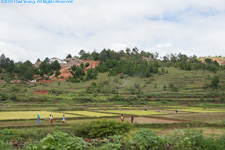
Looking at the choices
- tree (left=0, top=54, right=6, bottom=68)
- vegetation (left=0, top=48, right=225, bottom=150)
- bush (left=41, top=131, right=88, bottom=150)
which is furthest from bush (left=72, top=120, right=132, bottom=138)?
tree (left=0, top=54, right=6, bottom=68)

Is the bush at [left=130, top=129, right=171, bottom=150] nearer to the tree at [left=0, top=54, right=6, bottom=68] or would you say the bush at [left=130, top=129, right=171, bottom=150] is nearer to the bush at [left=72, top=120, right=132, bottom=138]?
the bush at [left=72, top=120, right=132, bottom=138]

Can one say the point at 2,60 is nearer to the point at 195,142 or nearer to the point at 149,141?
the point at 149,141

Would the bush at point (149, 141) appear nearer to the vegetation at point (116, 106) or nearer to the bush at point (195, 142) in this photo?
the vegetation at point (116, 106)

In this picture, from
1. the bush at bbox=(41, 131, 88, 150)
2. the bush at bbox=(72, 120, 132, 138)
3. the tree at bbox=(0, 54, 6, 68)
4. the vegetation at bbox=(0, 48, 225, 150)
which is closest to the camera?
the bush at bbox=(41, 131, 88, 150)

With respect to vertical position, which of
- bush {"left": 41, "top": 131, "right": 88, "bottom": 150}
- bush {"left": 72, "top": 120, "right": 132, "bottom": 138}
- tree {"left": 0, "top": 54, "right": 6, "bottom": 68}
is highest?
tree {"left": 0, "top": 54, "right": 6, "bottom": 68}

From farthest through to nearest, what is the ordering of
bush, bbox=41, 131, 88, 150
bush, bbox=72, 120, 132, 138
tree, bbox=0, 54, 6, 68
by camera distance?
tree, bbox=0, 54, 6, 68 → bush, bbox=72, 120, 132, 138 → bush, bbox=41, 131, 88, 150

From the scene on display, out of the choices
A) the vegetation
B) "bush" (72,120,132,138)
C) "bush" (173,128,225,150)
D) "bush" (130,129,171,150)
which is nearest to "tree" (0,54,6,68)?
the vegetation

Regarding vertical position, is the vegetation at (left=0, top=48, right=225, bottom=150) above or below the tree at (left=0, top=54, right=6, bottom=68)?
below

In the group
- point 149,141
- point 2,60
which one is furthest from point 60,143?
point 2,60

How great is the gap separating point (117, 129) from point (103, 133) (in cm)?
104

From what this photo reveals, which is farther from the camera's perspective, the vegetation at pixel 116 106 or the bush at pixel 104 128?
the bush at pixel 104 128

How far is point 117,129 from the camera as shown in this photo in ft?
50.9

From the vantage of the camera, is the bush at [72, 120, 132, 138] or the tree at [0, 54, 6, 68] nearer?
the bush at [72, 120, 132, 138]

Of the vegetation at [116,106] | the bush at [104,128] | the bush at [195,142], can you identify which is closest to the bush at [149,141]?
the vegetation at [116,106]
